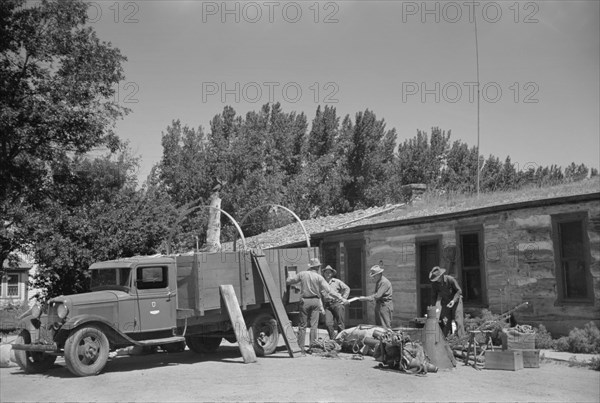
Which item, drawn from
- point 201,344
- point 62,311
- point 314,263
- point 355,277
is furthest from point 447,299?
point 62,311

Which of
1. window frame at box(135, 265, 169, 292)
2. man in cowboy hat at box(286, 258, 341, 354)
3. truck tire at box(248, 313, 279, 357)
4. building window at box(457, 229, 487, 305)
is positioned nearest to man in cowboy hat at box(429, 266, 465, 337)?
man in cowboy hat at box(286, 258, 341, 354)

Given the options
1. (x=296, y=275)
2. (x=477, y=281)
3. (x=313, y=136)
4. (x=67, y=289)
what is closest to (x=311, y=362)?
(x=296, y=275)

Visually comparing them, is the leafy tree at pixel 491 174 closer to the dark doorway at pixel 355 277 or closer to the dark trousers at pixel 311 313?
the dark doorway at pixel 355 277

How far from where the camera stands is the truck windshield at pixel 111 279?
11.6 meters

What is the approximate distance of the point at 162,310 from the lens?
1170cm

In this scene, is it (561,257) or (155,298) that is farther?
(561,257)

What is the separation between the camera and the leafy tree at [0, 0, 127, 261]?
18.9 m

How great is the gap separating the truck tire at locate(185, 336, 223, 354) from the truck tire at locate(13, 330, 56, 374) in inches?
117

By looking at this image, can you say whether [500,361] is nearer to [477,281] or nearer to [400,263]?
[477,281]

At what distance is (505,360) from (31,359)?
8305mm

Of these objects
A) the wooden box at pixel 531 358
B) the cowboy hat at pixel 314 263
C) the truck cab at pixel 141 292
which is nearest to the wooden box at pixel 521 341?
the wooden box at pixel 531 358

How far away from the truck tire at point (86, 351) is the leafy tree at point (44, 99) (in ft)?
32.5

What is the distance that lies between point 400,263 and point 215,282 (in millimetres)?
6498

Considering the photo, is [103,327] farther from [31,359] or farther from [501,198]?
[501,198]
